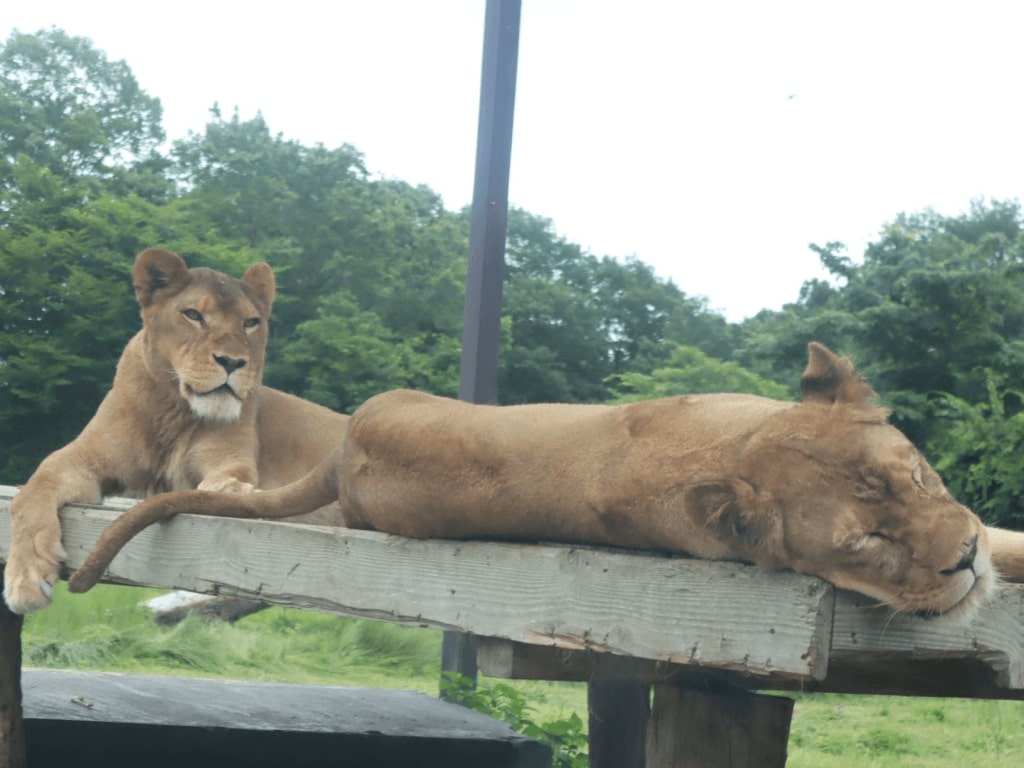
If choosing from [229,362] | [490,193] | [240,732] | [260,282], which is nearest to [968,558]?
[229,362]

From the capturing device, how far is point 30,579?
2998 mm

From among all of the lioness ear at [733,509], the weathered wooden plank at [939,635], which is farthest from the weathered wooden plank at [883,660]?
the lioness ear at [733,509]

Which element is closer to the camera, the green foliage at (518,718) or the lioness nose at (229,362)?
the lioness nose at (229,362)

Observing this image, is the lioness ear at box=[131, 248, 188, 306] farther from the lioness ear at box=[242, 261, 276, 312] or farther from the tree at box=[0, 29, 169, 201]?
the tree at box=[0, 29, 169, 201]

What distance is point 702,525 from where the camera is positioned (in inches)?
69.6

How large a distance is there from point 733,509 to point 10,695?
2777 mm

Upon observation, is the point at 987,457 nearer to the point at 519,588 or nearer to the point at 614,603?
the point at 519,588

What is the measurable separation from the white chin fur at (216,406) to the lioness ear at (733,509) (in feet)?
7.19

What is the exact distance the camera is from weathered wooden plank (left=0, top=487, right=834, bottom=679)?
65.8 inches

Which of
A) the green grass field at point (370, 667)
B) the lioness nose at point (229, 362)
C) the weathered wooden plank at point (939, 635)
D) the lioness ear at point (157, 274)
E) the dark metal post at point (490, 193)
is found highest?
the dark metal post at point (490, 193)

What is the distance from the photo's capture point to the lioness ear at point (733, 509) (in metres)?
1.75

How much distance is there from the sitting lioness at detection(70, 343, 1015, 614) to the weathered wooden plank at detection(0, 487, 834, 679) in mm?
51

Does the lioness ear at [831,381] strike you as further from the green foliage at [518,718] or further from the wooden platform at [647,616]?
the green foliage at [518,718]

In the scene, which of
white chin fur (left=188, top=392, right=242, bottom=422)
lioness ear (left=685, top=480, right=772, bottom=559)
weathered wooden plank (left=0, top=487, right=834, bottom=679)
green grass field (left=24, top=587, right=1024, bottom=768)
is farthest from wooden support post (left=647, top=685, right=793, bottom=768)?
green grass field (left=24, top=587, right=1024, bottom=768)
